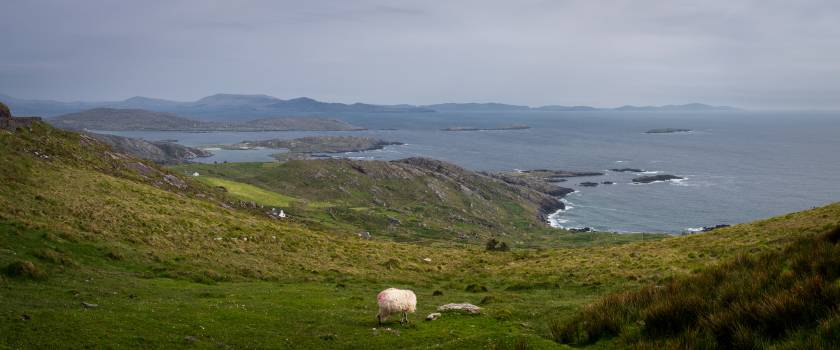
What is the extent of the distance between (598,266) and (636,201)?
146 m

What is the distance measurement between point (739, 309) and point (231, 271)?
28941 mm

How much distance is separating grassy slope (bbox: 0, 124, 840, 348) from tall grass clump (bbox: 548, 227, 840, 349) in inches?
96.8

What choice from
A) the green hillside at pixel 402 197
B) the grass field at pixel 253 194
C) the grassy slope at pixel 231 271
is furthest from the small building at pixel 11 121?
the green hillside at pixel 402 197

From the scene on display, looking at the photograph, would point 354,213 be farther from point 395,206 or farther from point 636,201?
point 636,201

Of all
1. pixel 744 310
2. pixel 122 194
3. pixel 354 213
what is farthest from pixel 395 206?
pixel 744 310

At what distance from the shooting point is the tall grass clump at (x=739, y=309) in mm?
11430

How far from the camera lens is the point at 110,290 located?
24.0 m

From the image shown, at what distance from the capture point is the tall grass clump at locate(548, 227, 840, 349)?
1143cm

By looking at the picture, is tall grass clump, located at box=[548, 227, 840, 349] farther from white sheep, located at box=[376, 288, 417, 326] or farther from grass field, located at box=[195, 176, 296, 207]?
A: grass field, located at box=[195, 176, 296, 207]

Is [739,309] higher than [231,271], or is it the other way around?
[739,309]

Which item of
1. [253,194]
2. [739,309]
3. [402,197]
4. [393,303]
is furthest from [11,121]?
[402,197]

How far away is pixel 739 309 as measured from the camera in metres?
12.4

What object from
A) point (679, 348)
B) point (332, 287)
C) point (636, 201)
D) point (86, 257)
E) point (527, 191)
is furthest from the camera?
point (527, 191)

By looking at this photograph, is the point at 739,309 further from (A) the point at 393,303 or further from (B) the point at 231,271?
(B) the point at 231,271
